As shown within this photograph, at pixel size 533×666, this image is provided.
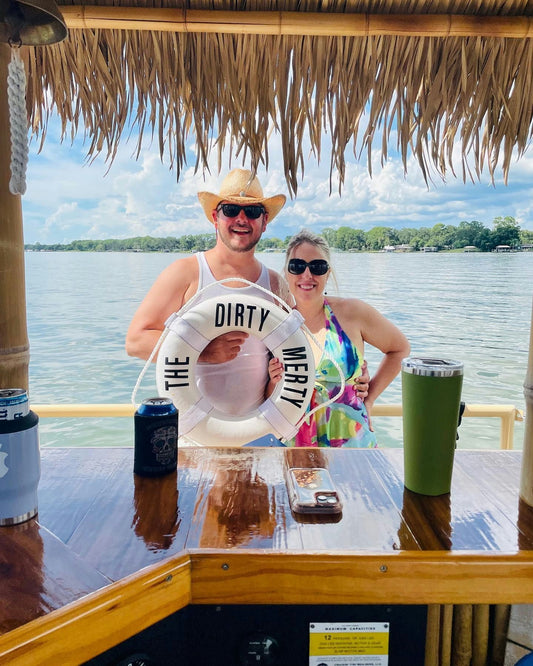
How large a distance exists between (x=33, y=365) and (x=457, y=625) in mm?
14606

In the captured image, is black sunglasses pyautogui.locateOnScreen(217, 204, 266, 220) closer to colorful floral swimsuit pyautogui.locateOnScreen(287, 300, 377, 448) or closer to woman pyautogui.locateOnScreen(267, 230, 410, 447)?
woman pyautogui.locateOnScreen(267, 230, 410, 447)

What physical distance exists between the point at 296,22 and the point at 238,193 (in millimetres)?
938

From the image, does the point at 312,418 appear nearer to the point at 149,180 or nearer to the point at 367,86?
the point at 367,86

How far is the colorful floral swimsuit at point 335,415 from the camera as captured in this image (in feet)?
6.70

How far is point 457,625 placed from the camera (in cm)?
86

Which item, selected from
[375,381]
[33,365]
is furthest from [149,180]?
[375,381]

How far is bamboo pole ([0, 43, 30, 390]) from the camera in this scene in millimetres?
1162

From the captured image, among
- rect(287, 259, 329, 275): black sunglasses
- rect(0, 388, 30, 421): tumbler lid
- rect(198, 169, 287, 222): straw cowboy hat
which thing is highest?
rect(198, 169, 287, 222): straw cowboy hat

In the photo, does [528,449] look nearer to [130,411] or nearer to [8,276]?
[8,276]

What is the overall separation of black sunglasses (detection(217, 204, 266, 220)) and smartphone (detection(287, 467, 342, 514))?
1.53 meters

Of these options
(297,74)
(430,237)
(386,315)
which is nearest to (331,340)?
(297,74)

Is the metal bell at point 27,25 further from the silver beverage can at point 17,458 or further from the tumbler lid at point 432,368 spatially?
the tumbler lid at point 432,368

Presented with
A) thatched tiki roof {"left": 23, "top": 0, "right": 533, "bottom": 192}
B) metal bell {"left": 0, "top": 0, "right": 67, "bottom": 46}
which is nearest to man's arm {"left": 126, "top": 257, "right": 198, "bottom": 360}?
thatched tiki roof {"left": 23, "top": 0, "right": 533, "bottom": 192}

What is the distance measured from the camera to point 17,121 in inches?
46.1
